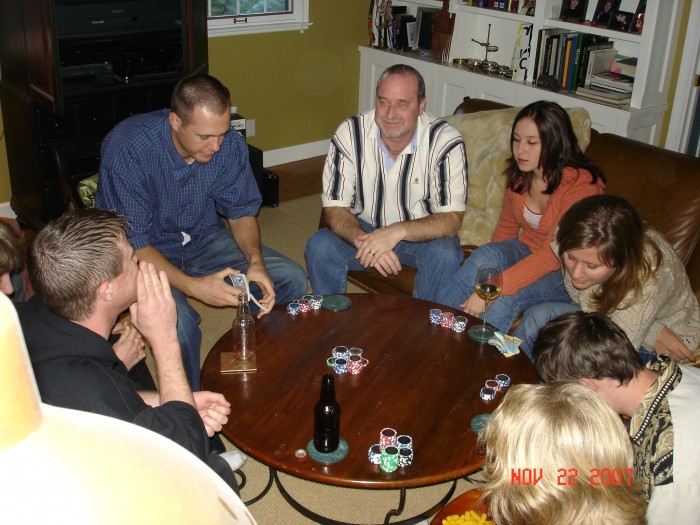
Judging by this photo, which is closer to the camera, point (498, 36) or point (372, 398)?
point (372, 398)

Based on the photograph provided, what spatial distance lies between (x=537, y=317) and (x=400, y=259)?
25.7 inches

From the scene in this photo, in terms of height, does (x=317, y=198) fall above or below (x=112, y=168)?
below

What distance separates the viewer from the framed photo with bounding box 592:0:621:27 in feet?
14.2

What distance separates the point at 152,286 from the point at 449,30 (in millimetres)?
4015

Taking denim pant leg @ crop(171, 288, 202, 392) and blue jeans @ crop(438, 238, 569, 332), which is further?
blue jeans @ crop(438, 238, 569, 332)

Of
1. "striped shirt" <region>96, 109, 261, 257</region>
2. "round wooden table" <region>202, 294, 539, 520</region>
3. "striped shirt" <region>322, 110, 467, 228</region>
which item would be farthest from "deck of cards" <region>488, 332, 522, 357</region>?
"striped shirt" <region>96, 109, 261, 257</region>

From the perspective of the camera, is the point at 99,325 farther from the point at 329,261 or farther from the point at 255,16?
the point at 255,16

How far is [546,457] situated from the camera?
1.32m

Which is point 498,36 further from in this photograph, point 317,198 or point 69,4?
→ point 69,4

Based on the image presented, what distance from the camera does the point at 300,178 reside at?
216 inches

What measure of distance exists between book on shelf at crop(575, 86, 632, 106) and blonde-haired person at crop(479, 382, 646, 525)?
3.39 meters

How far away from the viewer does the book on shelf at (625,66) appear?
14.4ft

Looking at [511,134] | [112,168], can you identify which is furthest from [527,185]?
[112,168]

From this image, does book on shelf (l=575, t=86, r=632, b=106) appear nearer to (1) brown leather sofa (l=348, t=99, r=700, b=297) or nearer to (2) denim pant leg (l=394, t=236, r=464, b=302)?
(1) brown leather sofa (l=348, t=99, r=700, b=297)
